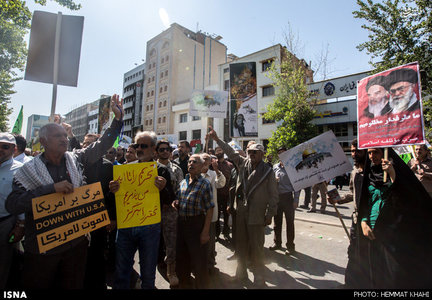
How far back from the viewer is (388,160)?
8.98 ft

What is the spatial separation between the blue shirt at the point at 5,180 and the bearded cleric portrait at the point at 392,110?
444 cm

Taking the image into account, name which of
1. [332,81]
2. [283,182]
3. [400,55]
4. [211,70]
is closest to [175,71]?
[211,70]

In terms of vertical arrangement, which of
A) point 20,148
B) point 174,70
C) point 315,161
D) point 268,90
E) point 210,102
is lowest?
point 315,161

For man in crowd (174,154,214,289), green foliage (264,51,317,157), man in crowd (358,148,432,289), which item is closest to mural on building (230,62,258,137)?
man in crowd (174,154,214,289)

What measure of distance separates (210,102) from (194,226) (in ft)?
15.8

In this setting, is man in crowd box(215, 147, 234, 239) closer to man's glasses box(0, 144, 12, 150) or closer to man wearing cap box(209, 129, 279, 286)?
man wearing cap box(209, 129, 279, 286)

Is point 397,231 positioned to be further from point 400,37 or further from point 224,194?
point 400,37

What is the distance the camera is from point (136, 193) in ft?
8.01

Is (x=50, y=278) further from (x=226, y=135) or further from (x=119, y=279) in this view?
(x=226, y=135)

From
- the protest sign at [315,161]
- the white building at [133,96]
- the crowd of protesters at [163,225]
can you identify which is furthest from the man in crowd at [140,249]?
the white building at [133,96]

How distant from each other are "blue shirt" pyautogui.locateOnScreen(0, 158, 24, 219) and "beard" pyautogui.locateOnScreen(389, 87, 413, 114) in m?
4.81

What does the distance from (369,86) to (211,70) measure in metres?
39.5

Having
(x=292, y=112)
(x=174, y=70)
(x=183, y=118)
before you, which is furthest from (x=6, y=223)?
(x=174, y=70)

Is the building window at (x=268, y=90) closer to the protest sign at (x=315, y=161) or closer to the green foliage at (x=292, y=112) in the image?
the green foliage at (x=292, y=112)
